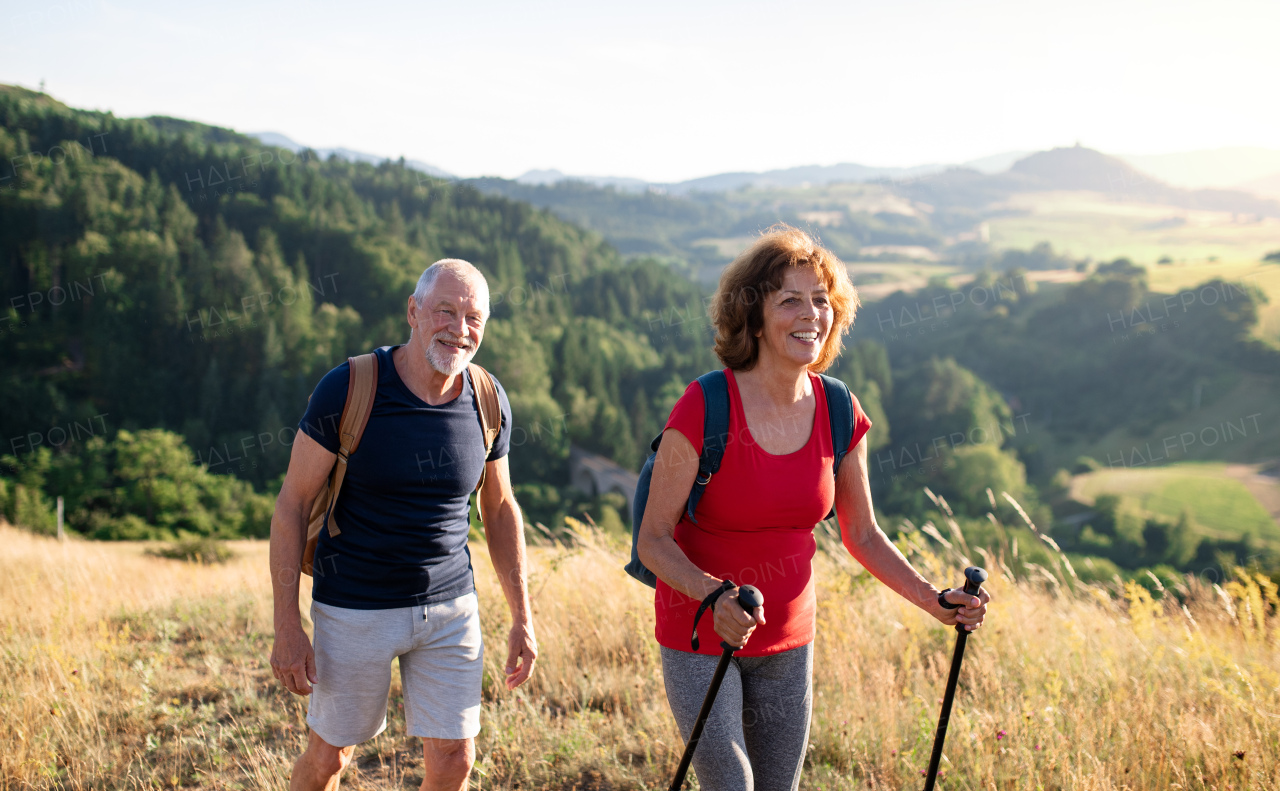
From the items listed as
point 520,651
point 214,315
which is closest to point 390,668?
point 520,651

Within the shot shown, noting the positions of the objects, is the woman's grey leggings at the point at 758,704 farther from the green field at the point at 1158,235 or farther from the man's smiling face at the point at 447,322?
the green field at the point at 1158,235

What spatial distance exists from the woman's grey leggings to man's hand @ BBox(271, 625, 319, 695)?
1.04 m

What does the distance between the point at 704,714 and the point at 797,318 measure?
1071mm

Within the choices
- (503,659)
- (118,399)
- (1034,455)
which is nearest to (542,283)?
(118,399)

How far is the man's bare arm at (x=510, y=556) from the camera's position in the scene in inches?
104

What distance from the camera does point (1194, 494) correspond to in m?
63.5

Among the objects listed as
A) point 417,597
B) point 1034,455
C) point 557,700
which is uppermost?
point 417,597

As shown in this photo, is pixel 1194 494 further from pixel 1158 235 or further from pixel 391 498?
pixel 1158 235

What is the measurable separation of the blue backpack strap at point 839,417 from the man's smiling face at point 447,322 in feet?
3.43

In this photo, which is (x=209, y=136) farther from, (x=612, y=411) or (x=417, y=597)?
(x=417, y=597)

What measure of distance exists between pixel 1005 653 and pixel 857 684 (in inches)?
37.0

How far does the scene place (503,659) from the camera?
4074mm

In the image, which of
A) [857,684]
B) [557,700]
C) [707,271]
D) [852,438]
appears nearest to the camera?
[852,438]

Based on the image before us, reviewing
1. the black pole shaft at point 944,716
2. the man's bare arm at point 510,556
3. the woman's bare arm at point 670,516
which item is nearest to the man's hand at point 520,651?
the man's bare arm at point 510,556
